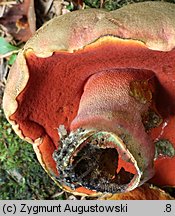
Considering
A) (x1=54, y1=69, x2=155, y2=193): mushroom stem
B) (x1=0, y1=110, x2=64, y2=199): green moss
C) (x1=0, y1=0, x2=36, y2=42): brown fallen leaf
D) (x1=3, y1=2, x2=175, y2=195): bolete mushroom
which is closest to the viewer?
A: (x1=3, y1=2, x2=175, y2=195): bolete mushroom

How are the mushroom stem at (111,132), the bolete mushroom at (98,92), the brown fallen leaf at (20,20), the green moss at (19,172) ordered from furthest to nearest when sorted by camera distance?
the green moss at (19,172) → the brown fallen leaf at (20,20) → the mushroom stem at (111,132) → the bolete mushroom at (98,92)

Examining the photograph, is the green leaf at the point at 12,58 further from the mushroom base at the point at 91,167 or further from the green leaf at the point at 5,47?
the mushroom base at the point at 91,167

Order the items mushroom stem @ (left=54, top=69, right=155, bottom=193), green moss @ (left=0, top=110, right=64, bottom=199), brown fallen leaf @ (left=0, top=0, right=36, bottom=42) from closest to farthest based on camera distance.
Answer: mushroom stem @ (left=54, top=69, right=155, bottom=193) < brown fallen leaf @ (left=0, top=0, right=36, bottom=42) < green moss @ (left=0, top=110, right=64, bottom=199)

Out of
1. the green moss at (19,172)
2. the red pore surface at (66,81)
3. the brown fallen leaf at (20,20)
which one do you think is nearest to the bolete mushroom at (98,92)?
the red pore surface at (66,81)

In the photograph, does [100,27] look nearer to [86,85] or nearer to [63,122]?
[86,85]

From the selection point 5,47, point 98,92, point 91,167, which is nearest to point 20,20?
point 5,47

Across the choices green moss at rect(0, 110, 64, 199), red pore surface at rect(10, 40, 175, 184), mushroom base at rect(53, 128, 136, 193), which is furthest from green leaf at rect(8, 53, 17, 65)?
mushroom base at rect(53, 128, 136, 193)

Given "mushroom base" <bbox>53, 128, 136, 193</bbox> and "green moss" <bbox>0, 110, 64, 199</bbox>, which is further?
"green moss" <bbox>0, 110, 64, 199</bbox>

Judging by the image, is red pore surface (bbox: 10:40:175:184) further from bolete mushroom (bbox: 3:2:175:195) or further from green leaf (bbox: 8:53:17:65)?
green leaf (bbox: 8:53:17:65)

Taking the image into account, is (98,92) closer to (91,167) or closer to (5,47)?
(91,167)
